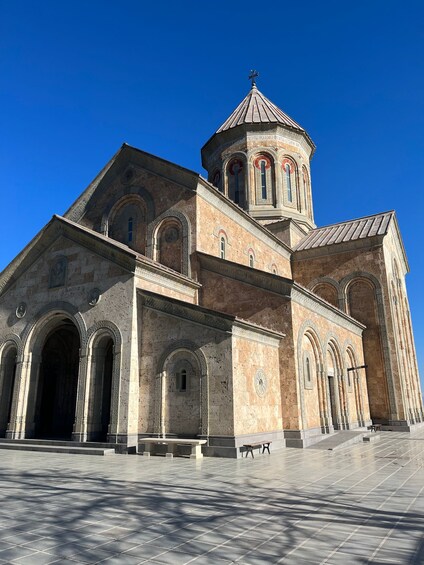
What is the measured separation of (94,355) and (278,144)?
18.2 metres

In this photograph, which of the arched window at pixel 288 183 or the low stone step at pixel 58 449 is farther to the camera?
the arched window at pixel 288 183

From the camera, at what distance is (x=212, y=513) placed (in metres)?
6.00

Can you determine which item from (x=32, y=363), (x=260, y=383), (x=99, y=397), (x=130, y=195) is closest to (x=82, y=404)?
(x=99, y=397)

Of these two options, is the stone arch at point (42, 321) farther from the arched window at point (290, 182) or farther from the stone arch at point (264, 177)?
the arched window at point (290, 182)

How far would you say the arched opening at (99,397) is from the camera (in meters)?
A: 13.7

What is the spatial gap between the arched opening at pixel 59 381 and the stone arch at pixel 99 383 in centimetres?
319

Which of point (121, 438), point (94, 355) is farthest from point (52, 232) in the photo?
point (121, 438)

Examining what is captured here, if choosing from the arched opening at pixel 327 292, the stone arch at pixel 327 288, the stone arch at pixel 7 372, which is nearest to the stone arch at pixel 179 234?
the stone arch at pixel 7 372

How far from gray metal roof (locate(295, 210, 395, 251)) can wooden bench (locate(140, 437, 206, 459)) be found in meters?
14.9

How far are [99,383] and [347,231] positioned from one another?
1636 centimetres

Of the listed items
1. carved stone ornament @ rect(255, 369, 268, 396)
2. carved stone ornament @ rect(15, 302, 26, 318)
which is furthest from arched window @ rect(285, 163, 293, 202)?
carved stone ornament @ rect(15, 302, 26, 318)

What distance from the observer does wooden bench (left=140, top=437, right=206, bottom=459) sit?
11.5 m

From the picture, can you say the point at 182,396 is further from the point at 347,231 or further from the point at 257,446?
the point at 347,231

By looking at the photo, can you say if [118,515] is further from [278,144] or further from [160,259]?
[278,144]
